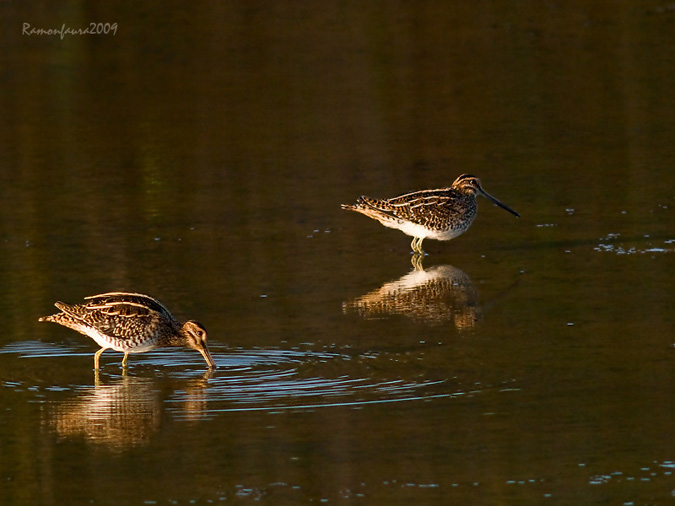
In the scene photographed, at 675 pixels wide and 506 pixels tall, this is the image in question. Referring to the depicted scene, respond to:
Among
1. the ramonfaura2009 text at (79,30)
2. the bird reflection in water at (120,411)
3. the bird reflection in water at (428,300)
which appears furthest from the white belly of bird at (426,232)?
the ramonfaura2009 text at (79,30)

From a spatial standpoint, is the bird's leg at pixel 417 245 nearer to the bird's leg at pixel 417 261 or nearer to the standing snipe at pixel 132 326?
the bird's leg at pixel 417 261

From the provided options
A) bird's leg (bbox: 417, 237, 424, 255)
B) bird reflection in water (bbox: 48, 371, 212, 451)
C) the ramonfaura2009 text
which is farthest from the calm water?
the ramonfaura2009 text

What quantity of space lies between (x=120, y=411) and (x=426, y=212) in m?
5.89

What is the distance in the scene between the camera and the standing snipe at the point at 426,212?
15.9 metres

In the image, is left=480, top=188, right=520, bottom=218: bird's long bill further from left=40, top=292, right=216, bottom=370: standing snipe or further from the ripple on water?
left=40, top=292, right=216, bottom=370: standing snipe

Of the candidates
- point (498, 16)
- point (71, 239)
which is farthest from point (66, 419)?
point (498, 16)

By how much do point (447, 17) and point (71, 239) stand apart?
53.0ft

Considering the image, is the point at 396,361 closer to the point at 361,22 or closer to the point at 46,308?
the point at 46,308

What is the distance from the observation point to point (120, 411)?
1063 cm

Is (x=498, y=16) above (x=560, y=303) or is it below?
above

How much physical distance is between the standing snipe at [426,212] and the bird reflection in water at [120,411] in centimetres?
480

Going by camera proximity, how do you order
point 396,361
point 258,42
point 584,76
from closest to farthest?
1. point 396,361
2. point 584,76
3. point 258,42

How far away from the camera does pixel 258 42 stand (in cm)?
2934

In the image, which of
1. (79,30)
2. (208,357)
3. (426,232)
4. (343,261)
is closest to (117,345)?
(208,357)
